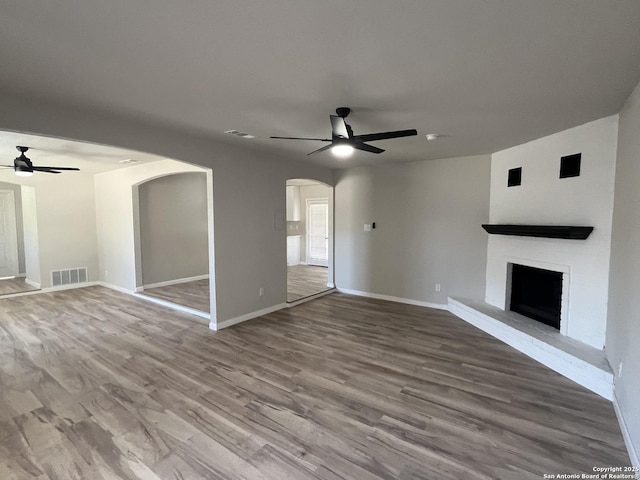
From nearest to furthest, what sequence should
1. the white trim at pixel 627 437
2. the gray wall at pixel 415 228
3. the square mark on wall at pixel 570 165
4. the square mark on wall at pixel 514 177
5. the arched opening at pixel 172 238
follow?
the white trim at pixel 627 437
the square mark on wall at pixel 570 165
the square mark on wall at pixel 514 177
the gray wall at pixel 415 228
the arched opening at pixel 172 238

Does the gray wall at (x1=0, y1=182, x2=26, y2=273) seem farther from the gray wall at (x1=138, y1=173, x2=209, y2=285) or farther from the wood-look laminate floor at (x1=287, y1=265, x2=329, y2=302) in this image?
the wood-look laminate floor at (x1=287, y1=265, x2=329, y2=302)

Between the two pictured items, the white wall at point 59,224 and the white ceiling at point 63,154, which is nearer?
the white ceiling at point 63,154

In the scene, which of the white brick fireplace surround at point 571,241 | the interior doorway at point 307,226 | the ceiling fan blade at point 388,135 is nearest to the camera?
the ceiling fan blade at point 388,135

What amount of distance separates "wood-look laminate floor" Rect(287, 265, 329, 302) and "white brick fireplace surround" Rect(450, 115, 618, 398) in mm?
3351

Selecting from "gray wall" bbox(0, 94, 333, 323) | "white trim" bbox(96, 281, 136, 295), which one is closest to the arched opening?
"white trim" bbox(96, 281, 136, 295)

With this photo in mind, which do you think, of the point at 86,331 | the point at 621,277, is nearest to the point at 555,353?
the point at 621,277

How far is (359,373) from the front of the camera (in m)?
3.27

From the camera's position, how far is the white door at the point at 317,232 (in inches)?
404

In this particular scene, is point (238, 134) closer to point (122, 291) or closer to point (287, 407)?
point (287, 407)

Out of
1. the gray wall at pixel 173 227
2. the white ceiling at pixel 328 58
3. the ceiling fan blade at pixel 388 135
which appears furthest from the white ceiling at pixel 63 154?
the ceiling fan blade at pixel 388 135

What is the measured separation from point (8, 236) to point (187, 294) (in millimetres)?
5654

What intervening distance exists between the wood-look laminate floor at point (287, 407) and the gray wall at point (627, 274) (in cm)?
34

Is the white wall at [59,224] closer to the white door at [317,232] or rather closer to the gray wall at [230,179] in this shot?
the gray wall at [230,179]

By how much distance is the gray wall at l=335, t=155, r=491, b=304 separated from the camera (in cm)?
520
